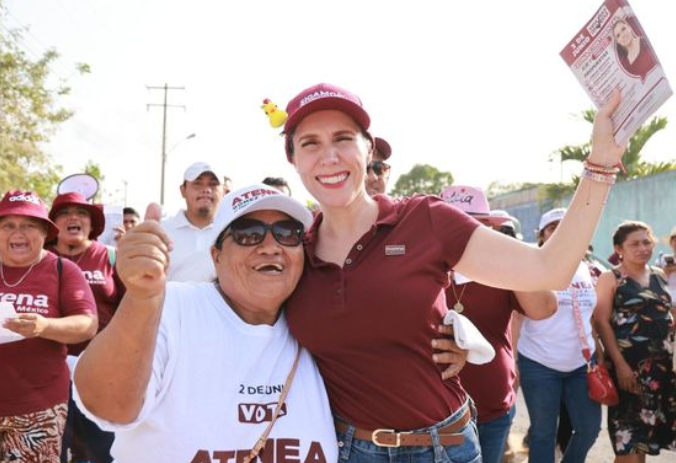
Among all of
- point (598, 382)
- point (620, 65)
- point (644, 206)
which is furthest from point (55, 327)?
point (644, 206)

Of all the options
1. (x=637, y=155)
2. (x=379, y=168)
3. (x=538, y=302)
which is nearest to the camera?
(x=538, y=302)

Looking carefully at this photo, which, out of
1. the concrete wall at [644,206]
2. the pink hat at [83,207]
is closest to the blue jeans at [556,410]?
the pink hat at [83,207]

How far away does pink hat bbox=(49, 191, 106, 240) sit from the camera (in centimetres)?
494

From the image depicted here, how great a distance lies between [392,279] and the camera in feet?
6.73


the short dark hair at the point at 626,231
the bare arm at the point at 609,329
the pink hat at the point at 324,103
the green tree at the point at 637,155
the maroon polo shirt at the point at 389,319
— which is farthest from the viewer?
the green tree at the point at 637,155

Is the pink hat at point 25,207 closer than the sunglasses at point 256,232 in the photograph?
No

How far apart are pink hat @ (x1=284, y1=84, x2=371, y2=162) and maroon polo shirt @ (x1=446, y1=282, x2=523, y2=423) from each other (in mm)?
1623

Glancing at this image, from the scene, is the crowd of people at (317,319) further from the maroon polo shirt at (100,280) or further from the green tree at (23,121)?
the green tree at (23,121)

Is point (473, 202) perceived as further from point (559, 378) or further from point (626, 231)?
point (626, 231)

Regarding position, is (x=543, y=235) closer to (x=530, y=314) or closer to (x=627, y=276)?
(x=627, y=276)

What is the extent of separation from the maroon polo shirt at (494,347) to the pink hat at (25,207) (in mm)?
2706

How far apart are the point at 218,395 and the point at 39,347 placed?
2.33m

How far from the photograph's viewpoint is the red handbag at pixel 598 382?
4641mm

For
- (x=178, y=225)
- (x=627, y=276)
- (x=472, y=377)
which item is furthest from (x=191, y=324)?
(x=627, y=276)
